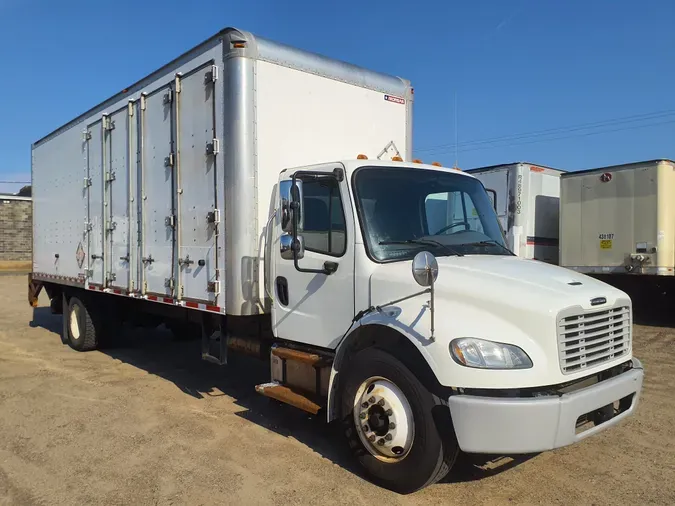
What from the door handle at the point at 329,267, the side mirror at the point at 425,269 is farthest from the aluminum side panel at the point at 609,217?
the side mirror at the point at 425,269

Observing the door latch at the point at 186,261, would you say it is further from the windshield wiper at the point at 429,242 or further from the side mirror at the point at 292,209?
the windshield wiper at the point at 429,242

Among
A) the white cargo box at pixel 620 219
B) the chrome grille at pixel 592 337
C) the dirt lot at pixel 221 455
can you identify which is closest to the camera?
the chrome grille at pixel 592 337

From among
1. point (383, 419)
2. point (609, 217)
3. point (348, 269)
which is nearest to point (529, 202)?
point (609, 217)

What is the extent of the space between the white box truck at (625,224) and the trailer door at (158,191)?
30.1 ft

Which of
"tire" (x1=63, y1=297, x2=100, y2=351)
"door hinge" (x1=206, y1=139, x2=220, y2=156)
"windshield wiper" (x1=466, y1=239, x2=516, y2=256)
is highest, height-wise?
"door hinge" (x1=206, y1=139, x2=220, y2=156)

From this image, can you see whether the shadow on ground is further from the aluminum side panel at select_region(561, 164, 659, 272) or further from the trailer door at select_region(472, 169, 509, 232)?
the aluminum side panel at select_region(561, 164, 659, 272)

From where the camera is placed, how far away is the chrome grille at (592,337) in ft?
11.9

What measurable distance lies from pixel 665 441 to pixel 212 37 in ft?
18.6

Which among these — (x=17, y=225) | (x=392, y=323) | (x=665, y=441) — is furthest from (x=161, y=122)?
(x=17, y=225)

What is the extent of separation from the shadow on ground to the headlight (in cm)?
120

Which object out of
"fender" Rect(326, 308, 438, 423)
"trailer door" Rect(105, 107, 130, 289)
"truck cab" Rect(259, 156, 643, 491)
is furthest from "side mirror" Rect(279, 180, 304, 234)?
"trailer door" Rect(105, 107, 130, 289)

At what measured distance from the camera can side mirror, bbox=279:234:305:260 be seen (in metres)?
4.71

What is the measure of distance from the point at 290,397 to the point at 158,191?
10.6ft

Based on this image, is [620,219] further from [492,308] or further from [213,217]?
[492,308]
